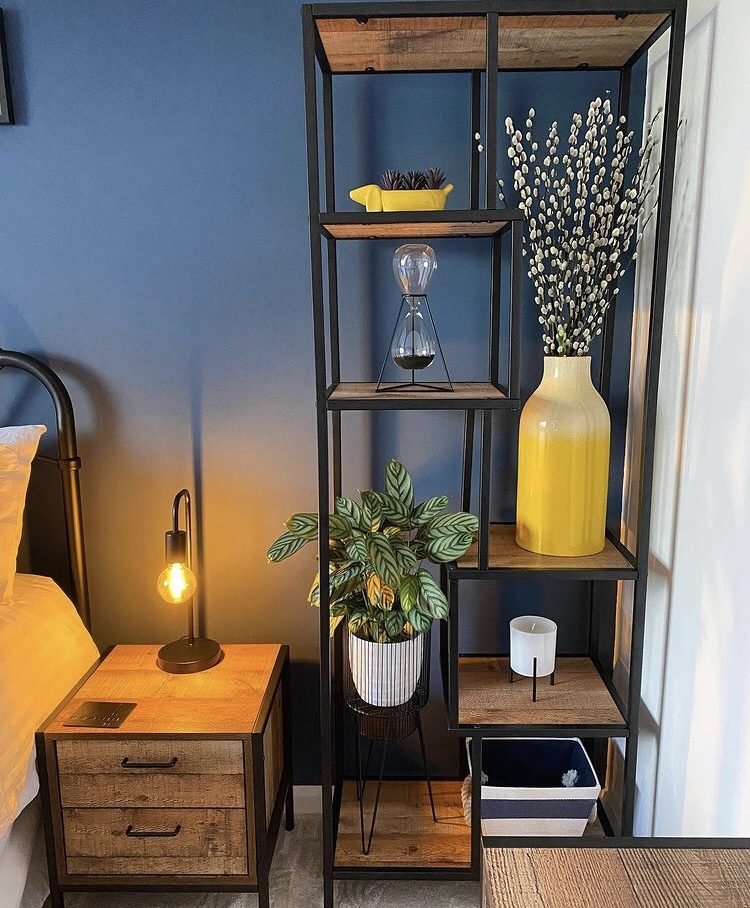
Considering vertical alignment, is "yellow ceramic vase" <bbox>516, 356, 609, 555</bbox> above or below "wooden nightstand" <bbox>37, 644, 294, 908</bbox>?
above

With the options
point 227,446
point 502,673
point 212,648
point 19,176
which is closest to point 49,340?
point 19,176

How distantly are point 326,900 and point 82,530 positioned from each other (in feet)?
3.45

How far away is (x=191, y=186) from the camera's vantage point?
1.82 metres

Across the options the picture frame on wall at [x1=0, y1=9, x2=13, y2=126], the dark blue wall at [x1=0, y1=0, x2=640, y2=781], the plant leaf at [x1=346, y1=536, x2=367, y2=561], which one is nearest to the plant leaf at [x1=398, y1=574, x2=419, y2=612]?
the plant leaf at [x1=346, y1=536, x2=367, y2=561]

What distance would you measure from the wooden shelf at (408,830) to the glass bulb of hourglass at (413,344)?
111cm

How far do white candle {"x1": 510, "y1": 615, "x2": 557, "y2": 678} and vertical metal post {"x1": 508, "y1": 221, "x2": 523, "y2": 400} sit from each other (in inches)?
23.4

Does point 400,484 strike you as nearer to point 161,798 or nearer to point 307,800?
point 161,798

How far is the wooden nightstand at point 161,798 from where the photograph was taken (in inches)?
61.5

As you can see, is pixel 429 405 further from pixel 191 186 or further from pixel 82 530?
pixel 82 530

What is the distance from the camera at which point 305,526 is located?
5.34 feet

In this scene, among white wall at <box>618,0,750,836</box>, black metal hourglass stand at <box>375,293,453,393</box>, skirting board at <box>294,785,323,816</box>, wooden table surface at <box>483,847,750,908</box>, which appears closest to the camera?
wooden table surface at <box>483,847,750,908</box>

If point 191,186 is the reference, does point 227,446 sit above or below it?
below

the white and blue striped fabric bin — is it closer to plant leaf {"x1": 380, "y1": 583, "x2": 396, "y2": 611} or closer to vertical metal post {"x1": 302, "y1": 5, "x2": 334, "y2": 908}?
vertical metal post {"x1": 302, "y1": 5, "x2": 334, "y2": 908}

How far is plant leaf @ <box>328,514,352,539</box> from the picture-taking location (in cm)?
160
